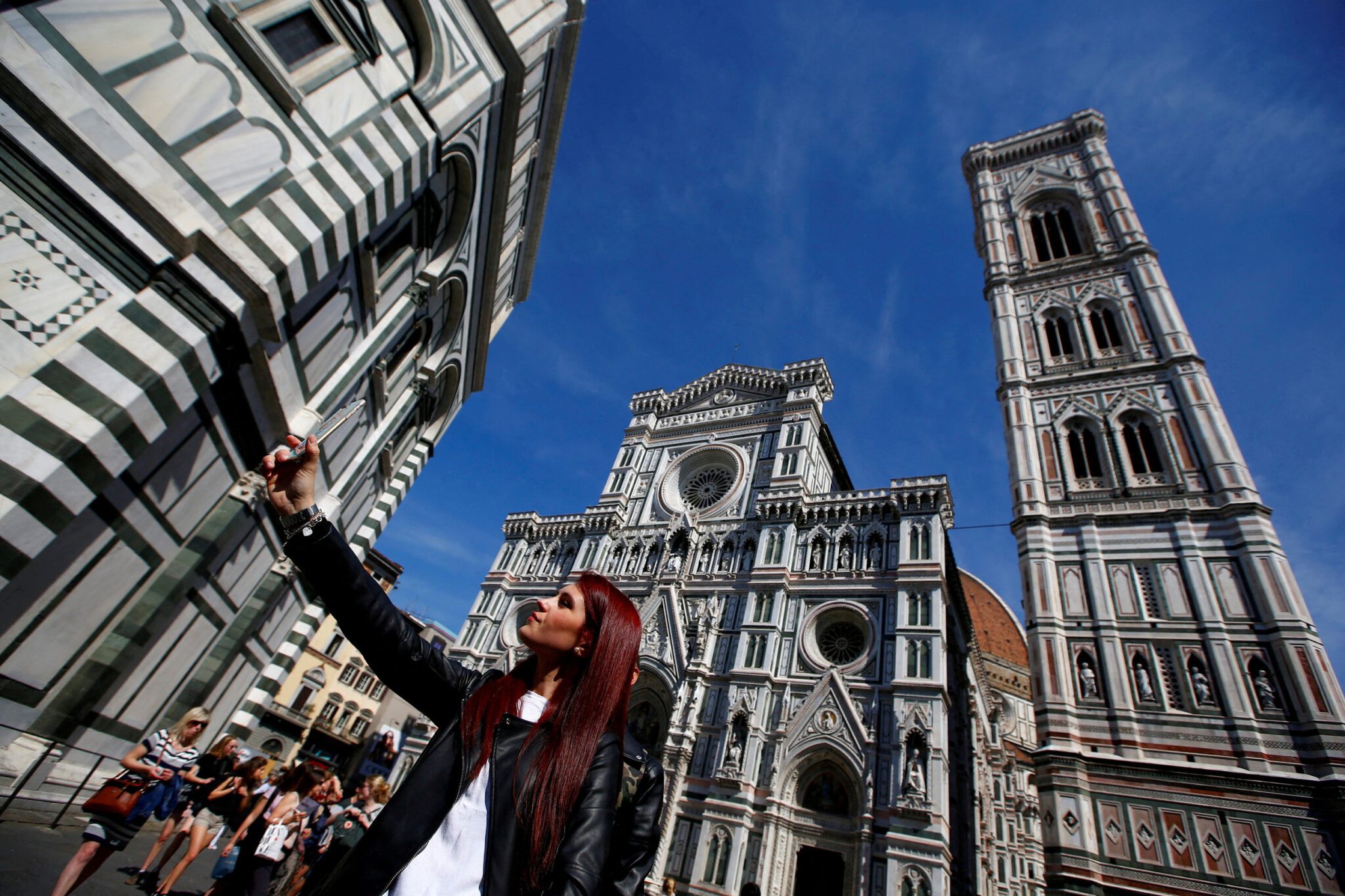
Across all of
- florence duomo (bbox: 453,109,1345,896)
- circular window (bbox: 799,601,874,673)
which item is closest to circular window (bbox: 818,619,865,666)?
circular window (bbox: 799,601,874,673)

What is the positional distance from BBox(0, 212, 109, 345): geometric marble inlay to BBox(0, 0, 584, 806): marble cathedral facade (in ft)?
0.05

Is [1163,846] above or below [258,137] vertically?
below

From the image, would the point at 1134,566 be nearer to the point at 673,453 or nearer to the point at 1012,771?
the point at 673,453

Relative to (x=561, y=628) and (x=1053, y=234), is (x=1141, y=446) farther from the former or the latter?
(x=561, y=628)

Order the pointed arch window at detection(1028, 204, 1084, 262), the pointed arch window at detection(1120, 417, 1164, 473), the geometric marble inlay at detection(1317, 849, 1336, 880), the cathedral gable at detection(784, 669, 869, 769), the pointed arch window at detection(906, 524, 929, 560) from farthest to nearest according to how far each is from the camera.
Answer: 1. the pointed arch window at detection(1028, 204, 1084, 262)
2. the pointed arch window at detection(906, 524, 929, 560)
3. the pointed arch window at detection(1120, 417, 1164, 473)
4. the cathedral gable at detection(784, 669, 869, 769)
5. the geometric marble inlay at detection(1317, 849, 1336, 880)

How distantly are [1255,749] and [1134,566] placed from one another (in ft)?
15.0

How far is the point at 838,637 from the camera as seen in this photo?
19.9 metres

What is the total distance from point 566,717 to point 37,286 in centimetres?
565

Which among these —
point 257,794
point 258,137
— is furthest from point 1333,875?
point 258,137

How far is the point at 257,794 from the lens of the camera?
7086mm

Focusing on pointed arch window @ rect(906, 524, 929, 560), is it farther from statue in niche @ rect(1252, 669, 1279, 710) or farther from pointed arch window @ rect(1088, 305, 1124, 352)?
pointed arch window @ rect(1088, 305, 1124, 352)

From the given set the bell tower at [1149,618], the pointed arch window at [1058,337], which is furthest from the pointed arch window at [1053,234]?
the pointed arch window at [1058,337]

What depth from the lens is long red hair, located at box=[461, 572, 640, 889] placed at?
1637mm

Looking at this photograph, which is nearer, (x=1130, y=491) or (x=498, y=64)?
(x=498, y=64)
